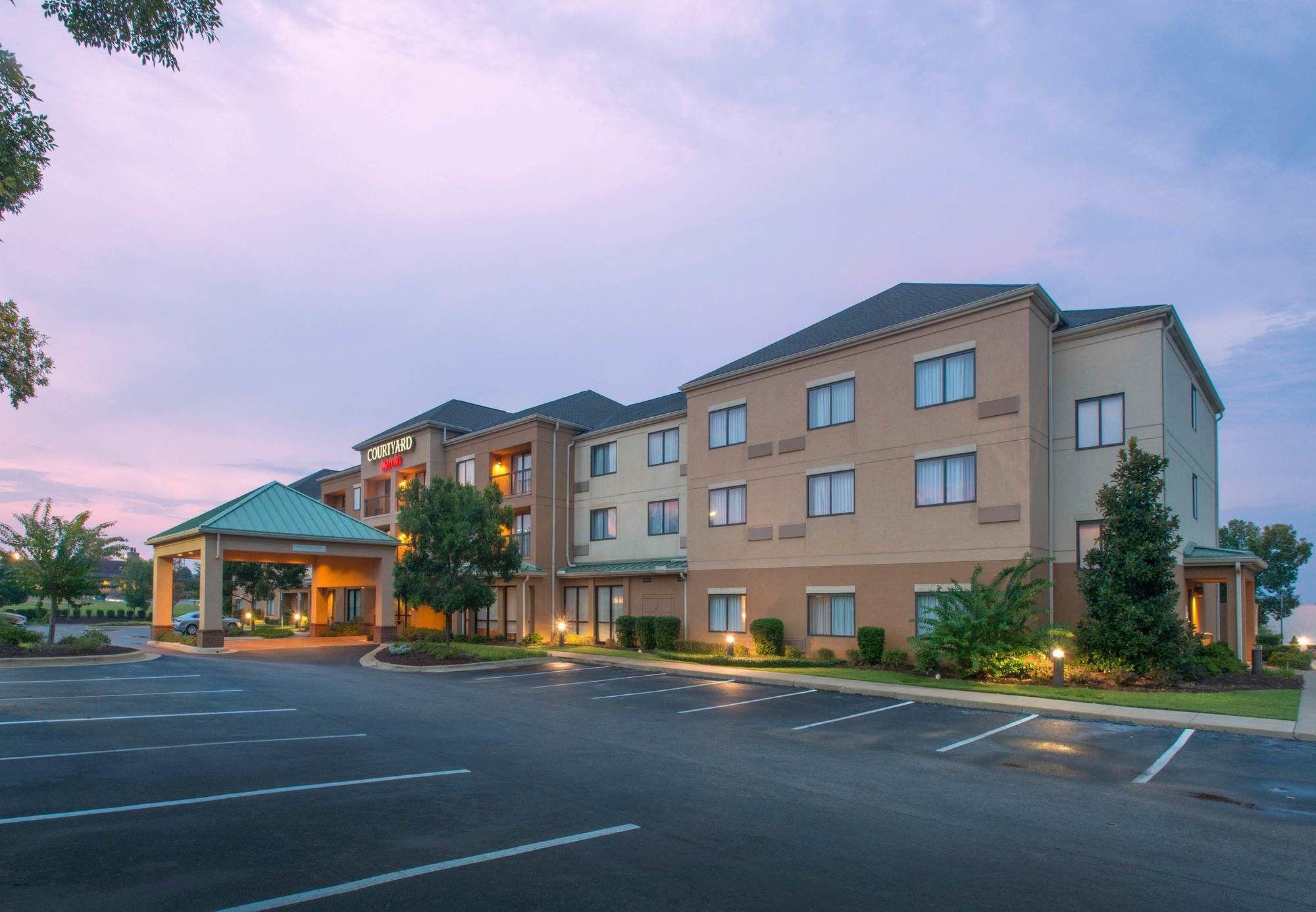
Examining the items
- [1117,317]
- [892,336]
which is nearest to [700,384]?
[892,336]

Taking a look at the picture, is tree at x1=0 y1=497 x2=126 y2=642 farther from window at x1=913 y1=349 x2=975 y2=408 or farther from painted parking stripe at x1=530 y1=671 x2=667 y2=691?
window at x1=913 y1=349 x2=975 y2=408

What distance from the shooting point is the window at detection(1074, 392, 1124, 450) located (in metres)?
21.9

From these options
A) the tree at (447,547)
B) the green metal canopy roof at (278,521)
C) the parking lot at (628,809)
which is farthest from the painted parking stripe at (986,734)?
the green metal canopy roof at (278,521)

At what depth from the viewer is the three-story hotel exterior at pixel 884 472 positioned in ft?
72.0

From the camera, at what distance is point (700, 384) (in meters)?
30.3

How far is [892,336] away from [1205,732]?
13.4 meters

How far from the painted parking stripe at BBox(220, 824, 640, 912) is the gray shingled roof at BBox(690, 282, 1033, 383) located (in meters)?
19.0

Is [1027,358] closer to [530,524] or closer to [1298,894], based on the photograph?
[1298,894]

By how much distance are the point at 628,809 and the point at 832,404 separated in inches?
765

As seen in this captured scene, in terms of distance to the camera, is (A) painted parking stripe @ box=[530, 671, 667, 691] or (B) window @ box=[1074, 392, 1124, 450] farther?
(B) window @ box=[1074, 392, 1124, 450]

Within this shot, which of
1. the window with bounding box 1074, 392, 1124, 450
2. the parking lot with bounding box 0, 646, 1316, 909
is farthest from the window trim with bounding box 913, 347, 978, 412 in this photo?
the parking lot with bounding box 0, 646, 1316, 909

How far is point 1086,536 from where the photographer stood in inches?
869

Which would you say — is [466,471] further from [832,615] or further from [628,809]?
[628,809]

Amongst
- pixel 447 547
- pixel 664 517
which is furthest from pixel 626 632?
pixel 447 547
